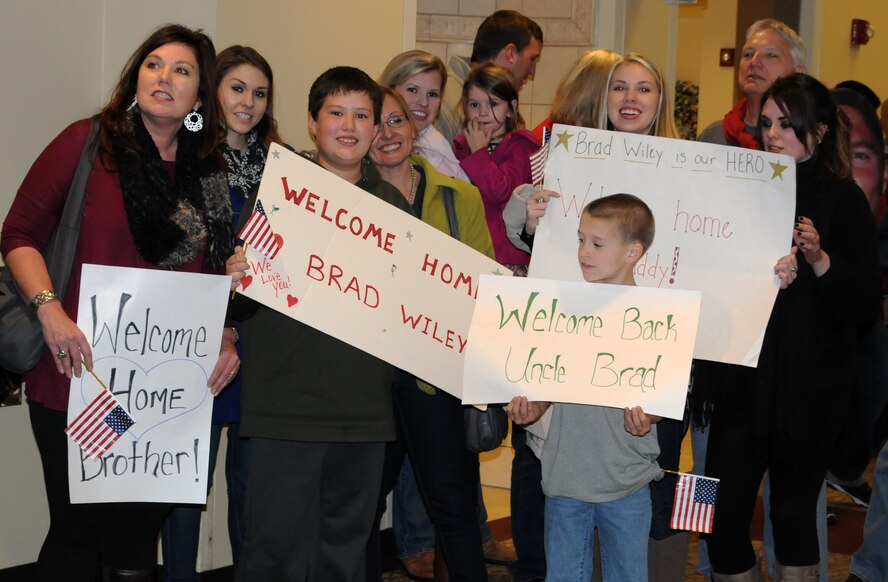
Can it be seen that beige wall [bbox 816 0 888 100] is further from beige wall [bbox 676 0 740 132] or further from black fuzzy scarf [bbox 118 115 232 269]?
black fuzzy scarf [bbox 118 115 232 269]

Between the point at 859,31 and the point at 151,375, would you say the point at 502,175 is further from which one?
the point at 859,31

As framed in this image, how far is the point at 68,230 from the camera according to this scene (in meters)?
2.65

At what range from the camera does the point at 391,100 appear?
3.34 meters

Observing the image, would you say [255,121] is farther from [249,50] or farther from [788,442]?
[788,442]

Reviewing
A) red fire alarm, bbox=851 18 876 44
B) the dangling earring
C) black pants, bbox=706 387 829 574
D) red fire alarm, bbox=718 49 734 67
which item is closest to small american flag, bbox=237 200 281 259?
the dangling earring

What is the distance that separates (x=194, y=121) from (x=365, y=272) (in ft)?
1.97

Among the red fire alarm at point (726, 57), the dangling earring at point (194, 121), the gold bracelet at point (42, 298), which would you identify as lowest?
the gold bracelet at point (42, 298)

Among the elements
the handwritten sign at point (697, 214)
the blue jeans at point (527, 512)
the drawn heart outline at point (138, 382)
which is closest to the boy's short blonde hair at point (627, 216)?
the handwritten sign at point (697, 214)

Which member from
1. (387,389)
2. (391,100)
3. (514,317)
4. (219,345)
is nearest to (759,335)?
(514,317)

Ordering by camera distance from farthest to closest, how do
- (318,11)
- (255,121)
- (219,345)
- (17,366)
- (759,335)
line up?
(318,11), (255,121), (759,335), (219,345), (17,366)

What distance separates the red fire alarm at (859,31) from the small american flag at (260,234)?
22.5 ft

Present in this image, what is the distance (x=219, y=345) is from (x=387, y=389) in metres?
0.47

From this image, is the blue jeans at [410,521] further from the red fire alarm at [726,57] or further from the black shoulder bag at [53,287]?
the red fire alarm at [726,57]

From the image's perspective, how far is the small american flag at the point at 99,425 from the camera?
264 cm
